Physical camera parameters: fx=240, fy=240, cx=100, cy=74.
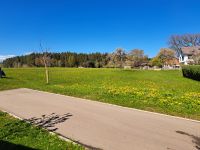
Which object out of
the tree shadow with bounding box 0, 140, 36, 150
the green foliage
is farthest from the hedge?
the green foliage

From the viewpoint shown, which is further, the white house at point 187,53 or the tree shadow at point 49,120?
the white house at point 187,53

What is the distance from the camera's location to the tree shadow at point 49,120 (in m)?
8.74

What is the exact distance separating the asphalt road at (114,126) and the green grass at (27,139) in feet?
1.77

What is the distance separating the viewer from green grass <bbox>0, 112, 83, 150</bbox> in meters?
6.54

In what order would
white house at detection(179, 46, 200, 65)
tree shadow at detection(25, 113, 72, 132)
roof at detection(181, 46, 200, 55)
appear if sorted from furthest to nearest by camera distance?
white house at detection(179, 46, 200, 65)
roof at detection(181, 46, 200, 55)
tree shadow at detection(25, 113, 72, 132)

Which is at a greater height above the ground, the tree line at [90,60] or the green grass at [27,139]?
the tree line at [90,60]

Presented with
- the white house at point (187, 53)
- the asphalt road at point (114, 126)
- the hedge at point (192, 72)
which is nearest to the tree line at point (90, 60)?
the white house at point (187, 53)

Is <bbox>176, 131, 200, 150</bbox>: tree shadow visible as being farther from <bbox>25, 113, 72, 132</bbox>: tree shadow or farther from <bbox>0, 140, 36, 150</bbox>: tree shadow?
<bbox>0, 140, 36, 150</bbox>: tree shadow

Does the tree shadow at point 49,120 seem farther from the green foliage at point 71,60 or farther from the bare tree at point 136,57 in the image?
the green foliage at point 71,60

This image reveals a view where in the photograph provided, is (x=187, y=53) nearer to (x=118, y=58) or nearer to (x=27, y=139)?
(x=118, y=58)

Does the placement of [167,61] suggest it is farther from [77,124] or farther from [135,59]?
[77,124]

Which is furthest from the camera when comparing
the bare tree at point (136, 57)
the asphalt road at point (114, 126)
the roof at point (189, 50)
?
the bare tree at point (136, 57)

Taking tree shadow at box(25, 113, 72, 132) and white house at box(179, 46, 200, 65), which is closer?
tree shadow at box(25, 113, 72, 132)

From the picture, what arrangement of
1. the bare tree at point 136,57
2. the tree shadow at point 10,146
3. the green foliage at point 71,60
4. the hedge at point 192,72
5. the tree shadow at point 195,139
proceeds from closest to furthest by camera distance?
1. the tree shadow at point 10,146
2. the tree shadow at point 195,139
3. the hedge at point 192,72
4. the bare tree at point 136,57
5. the green foliage at point 71,60
